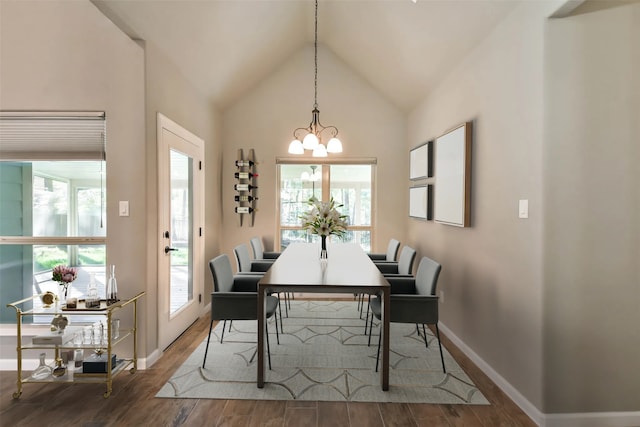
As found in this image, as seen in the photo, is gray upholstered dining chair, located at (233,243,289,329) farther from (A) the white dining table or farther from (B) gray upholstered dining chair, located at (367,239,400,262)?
(B) gray upholstered dining chair, located at (367,239,400,262)

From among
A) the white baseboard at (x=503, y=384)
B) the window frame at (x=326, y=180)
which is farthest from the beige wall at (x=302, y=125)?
the white baseboard at (x=503, y=384)

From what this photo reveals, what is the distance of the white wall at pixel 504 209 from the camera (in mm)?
2053

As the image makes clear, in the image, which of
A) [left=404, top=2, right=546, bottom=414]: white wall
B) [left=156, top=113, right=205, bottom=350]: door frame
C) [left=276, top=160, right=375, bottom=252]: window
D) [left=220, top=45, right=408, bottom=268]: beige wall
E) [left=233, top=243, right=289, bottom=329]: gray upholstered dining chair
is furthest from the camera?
[left=276, top=160, right=375, bottom=252]: window

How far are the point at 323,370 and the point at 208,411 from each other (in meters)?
0.88

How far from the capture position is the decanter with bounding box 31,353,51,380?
2.36m

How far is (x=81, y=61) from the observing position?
8.54ft

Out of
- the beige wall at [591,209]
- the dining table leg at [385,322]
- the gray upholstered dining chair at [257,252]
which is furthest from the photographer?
the gray upholstered dining chair at [257,252]

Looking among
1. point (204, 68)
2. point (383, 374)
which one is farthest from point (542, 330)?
point (204, 68)

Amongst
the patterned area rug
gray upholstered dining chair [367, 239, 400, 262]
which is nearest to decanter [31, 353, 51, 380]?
the patterned area rug

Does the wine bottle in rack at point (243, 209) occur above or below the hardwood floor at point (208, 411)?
above

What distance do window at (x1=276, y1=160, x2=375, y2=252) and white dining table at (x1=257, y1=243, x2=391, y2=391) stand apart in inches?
66.6

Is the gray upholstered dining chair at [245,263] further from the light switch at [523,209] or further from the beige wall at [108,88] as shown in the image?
the light switch at [523,209]

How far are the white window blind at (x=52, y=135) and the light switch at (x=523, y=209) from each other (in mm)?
3069

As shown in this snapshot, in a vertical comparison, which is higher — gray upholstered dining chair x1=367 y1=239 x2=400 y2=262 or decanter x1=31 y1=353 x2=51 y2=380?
gray upholstered dining chair x1=367 y1=239 x2=400 y2=262
